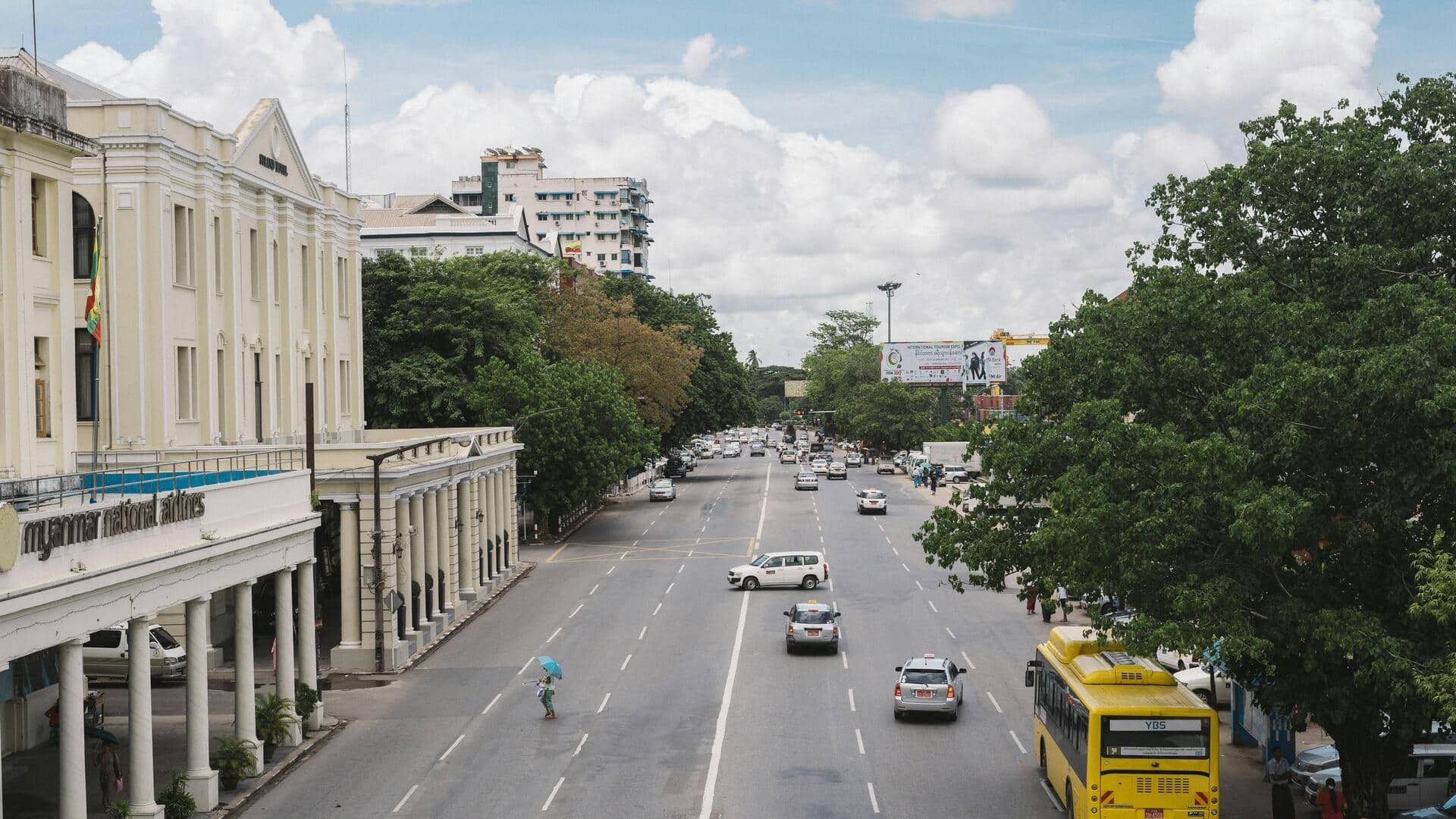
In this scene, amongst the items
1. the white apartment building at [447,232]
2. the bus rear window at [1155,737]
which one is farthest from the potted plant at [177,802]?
the white apartment building at [447,232]

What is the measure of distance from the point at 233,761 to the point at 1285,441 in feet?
63.5

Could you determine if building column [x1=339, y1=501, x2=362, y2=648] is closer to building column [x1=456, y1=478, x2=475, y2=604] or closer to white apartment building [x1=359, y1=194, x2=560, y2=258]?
building column [x1=456, y1=478, x2=475, y2=604]

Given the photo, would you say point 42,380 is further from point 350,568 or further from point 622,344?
point 622,344

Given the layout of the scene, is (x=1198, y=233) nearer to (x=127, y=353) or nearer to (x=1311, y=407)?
(x=1311, y=407)

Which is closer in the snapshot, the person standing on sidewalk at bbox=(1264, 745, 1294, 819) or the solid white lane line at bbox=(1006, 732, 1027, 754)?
the person standing on sidewalk at bbox=(1264, 745, 1294, 819)

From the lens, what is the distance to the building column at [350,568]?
38562 mm

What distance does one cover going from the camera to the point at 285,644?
29.5m

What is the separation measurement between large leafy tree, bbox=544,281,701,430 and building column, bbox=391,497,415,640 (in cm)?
4245

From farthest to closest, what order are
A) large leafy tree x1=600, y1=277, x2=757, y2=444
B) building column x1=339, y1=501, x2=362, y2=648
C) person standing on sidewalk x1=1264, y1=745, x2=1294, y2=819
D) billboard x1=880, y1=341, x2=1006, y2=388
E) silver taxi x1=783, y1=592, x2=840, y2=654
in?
1. billboard x1=880, y1=341, x2=1006, y2=388
2. large leafy tree x1=600, y1=277, x2=757, y2=444
3. silver taxi x1=783, y1=592, x2=840, y2=654
4. building column x1=339, y1=501, x2=362, y2=648
5. person standing on sidewalk x1=1264, y1=745, x2=1294, y2=819

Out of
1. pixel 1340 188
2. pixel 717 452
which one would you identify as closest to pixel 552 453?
pixel 1340 188

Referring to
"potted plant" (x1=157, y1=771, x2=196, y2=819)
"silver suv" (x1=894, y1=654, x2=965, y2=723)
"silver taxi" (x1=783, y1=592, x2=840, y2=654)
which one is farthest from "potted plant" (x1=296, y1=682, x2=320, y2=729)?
"silver taxi" (x1=783, y1=592, x2=840, y2=654)

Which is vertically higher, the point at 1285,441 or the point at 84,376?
the point at 84,376

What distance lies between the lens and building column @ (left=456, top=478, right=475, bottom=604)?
4834 cm

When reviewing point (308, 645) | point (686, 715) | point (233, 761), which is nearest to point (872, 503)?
point (686, 715)
